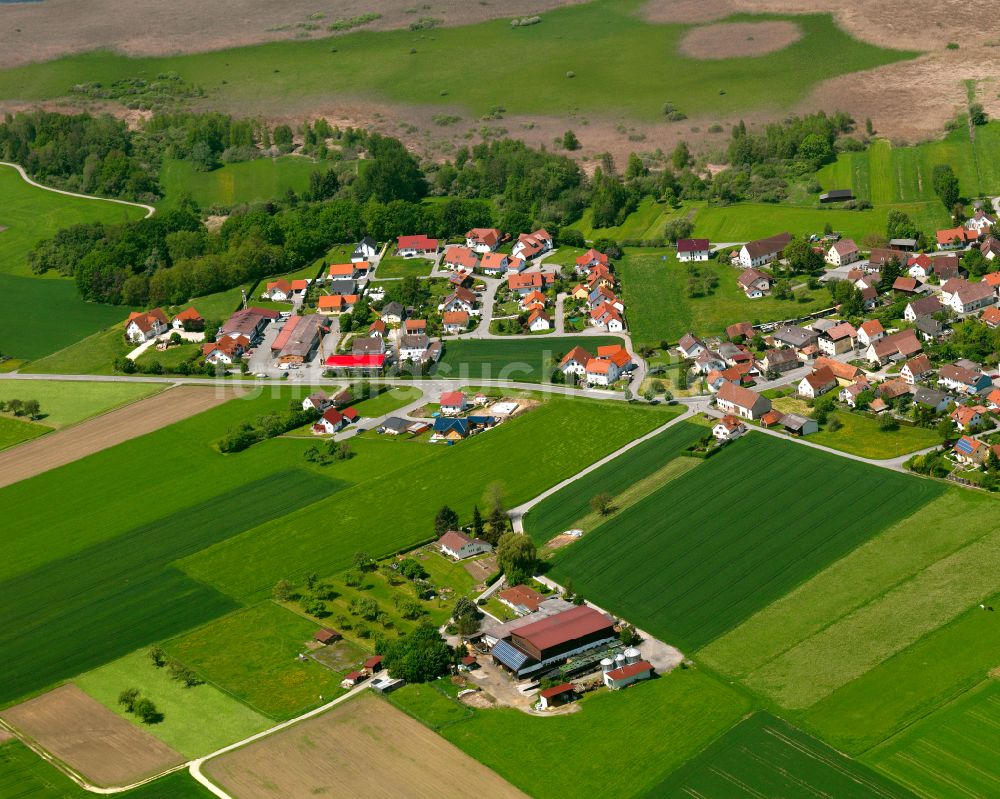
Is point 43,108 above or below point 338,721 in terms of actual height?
above

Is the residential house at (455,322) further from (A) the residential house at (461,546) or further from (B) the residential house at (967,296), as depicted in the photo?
(B) the residential house at (967,296)

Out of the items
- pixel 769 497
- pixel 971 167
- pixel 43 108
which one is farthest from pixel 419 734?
pixel 43 108

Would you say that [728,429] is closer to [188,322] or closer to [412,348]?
[412,348]

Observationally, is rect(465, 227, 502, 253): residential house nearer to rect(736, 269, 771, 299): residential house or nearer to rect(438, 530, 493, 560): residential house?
rect(736, 269, 771, 299): residential house

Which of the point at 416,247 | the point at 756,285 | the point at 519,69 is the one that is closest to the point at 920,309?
the point at 756,285

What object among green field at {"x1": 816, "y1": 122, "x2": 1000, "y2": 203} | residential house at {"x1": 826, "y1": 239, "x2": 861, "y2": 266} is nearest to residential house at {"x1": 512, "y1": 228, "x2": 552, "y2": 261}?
residential house at {"x1": 826, "y1": 239, "x2": 861, "y2": 266}

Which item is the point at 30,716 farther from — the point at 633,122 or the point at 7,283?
the point at 633,122
